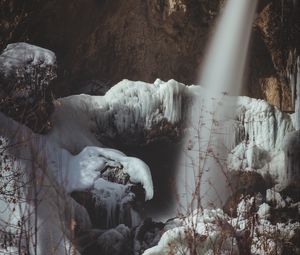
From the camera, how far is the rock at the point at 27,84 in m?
9.85

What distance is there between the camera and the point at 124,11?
14.1 metres

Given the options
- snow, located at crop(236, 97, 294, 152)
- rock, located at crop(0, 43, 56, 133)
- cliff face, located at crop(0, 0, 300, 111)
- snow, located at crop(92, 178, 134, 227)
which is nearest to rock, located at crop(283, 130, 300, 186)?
snow, located at crop(236, 97, 294, 152)

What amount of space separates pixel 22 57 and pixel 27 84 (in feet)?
1.88

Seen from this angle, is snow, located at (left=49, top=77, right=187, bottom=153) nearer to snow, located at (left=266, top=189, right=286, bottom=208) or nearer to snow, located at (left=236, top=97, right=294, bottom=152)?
snow, located at (left=236, top=97, right=294, bottom=152)

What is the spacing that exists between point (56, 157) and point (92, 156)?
0.68m

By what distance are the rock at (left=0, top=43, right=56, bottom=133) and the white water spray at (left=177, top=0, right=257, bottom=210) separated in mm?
3797

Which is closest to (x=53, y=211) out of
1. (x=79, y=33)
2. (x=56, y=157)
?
(x=56, y=157)

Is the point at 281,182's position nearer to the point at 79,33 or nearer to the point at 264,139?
the point at 264,139

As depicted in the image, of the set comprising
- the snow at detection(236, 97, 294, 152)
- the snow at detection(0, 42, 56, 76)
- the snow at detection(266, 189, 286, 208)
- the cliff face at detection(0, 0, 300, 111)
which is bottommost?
the snow at detection(266, 189, 286, 208)

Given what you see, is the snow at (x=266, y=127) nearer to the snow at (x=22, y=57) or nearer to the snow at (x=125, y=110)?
the snow at (x=125, y=110)

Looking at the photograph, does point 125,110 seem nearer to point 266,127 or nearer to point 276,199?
point 266,127

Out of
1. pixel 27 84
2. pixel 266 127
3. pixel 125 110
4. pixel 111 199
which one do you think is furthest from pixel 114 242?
pixel 266 127

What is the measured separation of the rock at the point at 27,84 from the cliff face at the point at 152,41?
2.71m

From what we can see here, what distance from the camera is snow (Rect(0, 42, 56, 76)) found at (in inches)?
395
